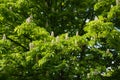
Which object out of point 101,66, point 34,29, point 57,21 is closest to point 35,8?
point 57,21

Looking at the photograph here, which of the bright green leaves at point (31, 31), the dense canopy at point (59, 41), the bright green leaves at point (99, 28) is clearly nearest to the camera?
the bright green leaves at point (99, 28)

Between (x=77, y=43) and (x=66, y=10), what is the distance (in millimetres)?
4340

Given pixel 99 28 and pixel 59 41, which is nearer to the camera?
pixel 59 41

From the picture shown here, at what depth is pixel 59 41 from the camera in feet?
38.2

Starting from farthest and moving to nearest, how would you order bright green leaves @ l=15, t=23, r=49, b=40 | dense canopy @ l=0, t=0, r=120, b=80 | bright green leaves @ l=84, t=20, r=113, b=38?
bright green leaves @ l=15, t=23, r=49, b=40
dense canopy @ l=0, t=0, r=120, b=80
bright green leaves @ l=84, t=20, r=113, b=38

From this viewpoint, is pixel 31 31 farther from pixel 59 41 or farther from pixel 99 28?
pixel 99 28

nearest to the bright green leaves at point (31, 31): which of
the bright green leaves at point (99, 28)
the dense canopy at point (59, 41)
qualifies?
the dense canopy at point (59, 41)

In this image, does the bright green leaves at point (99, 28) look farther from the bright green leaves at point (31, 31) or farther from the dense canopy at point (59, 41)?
the bright green leaves at point (31, 31)

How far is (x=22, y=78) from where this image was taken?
13812 mm

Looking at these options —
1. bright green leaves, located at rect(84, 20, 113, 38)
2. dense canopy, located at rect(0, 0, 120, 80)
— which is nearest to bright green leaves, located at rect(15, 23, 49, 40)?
dense canopy, located at rect(0, 0, 120, 80)

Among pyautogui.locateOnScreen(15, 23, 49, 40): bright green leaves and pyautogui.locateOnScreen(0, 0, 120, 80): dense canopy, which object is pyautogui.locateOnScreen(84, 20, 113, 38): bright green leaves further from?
pyautogui.locateOnScreen(15, 23, 49, 40): bright green leaves

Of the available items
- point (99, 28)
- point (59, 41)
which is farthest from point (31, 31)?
point (99, 28)

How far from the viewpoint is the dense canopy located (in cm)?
1206

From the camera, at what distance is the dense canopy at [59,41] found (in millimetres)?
12062
